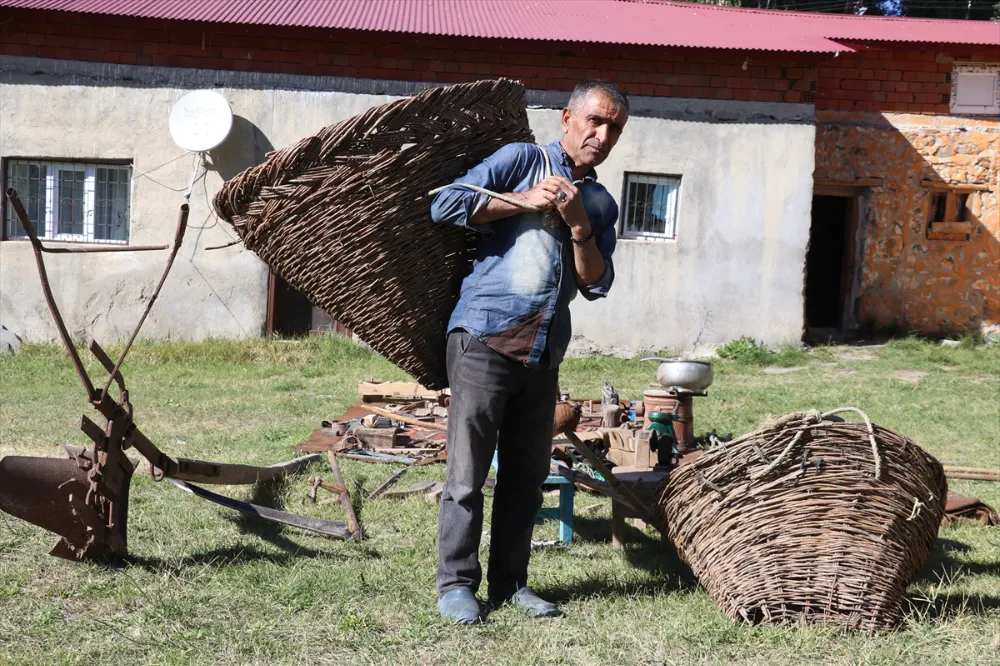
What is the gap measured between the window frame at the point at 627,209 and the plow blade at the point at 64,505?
8459 millimetres

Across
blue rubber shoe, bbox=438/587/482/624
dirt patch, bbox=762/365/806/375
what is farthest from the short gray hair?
dirt patch, bbox=762/365/806/375

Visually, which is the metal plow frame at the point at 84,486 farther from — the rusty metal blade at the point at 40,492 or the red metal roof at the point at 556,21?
the red metal roof at the point at 556,21

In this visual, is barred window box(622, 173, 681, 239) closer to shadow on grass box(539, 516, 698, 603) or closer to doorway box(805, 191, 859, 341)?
doorway box(805, 191, 859, 341)

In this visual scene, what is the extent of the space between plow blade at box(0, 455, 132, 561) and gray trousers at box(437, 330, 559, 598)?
4.16 feet

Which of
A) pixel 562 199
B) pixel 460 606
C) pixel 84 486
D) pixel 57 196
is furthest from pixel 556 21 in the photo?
pixel 460 606

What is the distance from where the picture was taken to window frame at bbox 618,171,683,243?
442 inches

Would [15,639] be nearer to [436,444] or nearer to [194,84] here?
[436,444]

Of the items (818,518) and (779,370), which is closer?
(818,518)

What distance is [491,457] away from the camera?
3125mm

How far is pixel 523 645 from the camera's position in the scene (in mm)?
2881

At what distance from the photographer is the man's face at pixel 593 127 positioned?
3.01 meters

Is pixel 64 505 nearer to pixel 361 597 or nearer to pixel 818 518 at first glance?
pixel 361 597

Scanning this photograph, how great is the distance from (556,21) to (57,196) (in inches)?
247

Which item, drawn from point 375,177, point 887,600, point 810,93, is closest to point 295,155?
point 375,177
